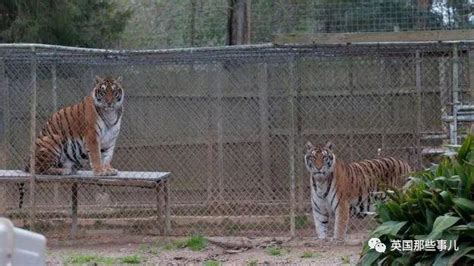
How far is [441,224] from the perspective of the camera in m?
4.25

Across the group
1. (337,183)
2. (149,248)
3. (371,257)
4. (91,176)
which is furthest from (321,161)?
(371,257)

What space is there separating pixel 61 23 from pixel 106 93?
2.91m

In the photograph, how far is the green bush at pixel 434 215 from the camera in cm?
427

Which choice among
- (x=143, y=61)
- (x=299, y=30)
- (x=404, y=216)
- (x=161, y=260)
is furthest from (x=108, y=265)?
(x=299, y=30)

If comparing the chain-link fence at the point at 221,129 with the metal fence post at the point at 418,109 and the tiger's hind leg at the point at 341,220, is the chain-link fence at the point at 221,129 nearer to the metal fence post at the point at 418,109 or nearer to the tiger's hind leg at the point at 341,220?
the metal fence post at the point at 418,109

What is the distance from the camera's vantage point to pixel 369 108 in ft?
29.0

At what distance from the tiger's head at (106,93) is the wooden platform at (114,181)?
718mm

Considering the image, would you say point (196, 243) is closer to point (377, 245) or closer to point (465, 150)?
point (377, 245)

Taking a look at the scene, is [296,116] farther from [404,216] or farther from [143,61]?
[404,216]

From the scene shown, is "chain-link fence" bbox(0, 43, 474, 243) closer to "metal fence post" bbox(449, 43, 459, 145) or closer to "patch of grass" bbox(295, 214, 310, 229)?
"patch of grass" bbox(295, 214, 310, 229)

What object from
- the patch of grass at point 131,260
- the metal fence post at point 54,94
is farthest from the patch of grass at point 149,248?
the metal fence post at point 54,94

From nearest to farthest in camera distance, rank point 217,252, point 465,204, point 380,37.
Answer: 1. point 465,204
2. point 217,252
3. point 380,37

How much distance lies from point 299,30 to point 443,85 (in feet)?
7.74

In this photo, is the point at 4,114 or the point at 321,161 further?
the point at 4,114
